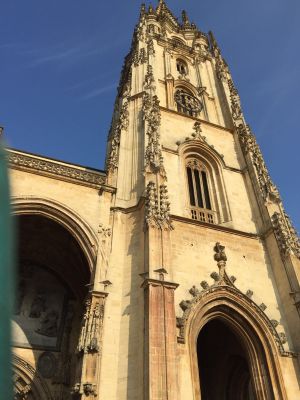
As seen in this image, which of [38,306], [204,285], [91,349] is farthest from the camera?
[38,306]

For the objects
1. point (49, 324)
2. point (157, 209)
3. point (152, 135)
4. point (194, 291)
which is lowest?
point (194, 291)

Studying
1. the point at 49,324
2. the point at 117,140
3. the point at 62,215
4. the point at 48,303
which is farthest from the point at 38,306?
the point at 117,140

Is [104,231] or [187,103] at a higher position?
[187,103]

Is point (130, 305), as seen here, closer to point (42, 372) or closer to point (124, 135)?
point (42, 372)

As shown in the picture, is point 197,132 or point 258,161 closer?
point 258,161

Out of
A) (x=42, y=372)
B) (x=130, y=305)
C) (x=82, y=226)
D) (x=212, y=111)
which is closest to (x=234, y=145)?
(x=212, y=111)

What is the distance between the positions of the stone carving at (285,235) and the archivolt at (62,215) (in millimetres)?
6072

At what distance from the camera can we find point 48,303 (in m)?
14.1

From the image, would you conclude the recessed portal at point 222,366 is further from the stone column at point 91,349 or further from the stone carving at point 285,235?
the stone column at point 91,349

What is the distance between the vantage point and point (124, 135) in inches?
629

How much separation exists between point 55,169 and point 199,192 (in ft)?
19.1

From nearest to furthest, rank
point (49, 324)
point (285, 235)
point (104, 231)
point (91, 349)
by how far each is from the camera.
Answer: point (91, 349)
point (104, 231)
point (285, 235)
point (49, 324)

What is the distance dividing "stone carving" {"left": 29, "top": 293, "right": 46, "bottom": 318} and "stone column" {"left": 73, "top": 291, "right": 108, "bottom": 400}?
14.5 feet

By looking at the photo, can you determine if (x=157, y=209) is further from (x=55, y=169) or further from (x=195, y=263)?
(x=55, y=169)
